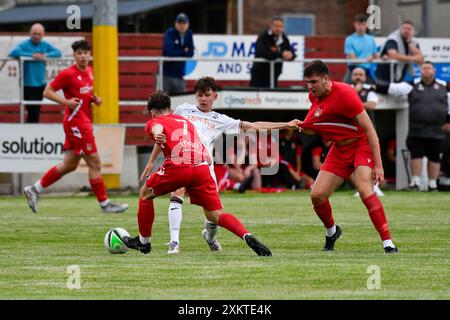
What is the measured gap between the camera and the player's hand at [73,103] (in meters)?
18.2

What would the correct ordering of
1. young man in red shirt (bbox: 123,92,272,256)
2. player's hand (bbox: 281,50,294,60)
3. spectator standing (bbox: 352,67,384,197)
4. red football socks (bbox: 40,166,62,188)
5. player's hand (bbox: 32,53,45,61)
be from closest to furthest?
young man in red shirt (bbox: 123,92,272,256) < red football socks (bbox: 40,166,62,188) < spectator standing (bbox: 352,67,384,197) < player's hand (bbox: 32,53,45,61) < player's hand (bbox: 281,50,294,60)

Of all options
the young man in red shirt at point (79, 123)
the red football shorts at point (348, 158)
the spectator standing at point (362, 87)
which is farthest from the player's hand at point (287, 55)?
the red football shorts at point (348, 158)

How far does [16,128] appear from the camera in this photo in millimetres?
22938

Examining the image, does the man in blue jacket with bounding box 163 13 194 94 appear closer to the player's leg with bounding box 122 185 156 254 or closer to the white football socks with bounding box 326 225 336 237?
the white football socks with bounding box 326 225 336 237

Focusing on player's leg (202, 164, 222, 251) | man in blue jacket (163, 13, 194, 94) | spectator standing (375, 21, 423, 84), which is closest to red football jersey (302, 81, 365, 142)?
player's leg (202, 164, 222, 251)

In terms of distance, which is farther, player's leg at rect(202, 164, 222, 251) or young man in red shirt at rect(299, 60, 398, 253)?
player's leg at rect(202, 164, 222, 251)

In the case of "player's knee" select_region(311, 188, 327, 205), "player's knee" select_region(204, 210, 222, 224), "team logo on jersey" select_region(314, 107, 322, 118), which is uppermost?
"team logo on jersey" select_region(314, 107, 322, 118)

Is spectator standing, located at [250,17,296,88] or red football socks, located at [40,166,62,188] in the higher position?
spectator standing, located at [250,17,296,88]

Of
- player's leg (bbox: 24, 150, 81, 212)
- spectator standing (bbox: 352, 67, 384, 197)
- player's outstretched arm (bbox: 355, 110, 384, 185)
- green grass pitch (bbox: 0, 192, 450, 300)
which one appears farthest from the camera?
spectator standing (bbox: 352, 67, 384, 197)

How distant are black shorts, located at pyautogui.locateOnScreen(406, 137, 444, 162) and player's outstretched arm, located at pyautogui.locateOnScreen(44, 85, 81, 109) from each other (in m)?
7.89

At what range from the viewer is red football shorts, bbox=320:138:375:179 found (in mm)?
12906
